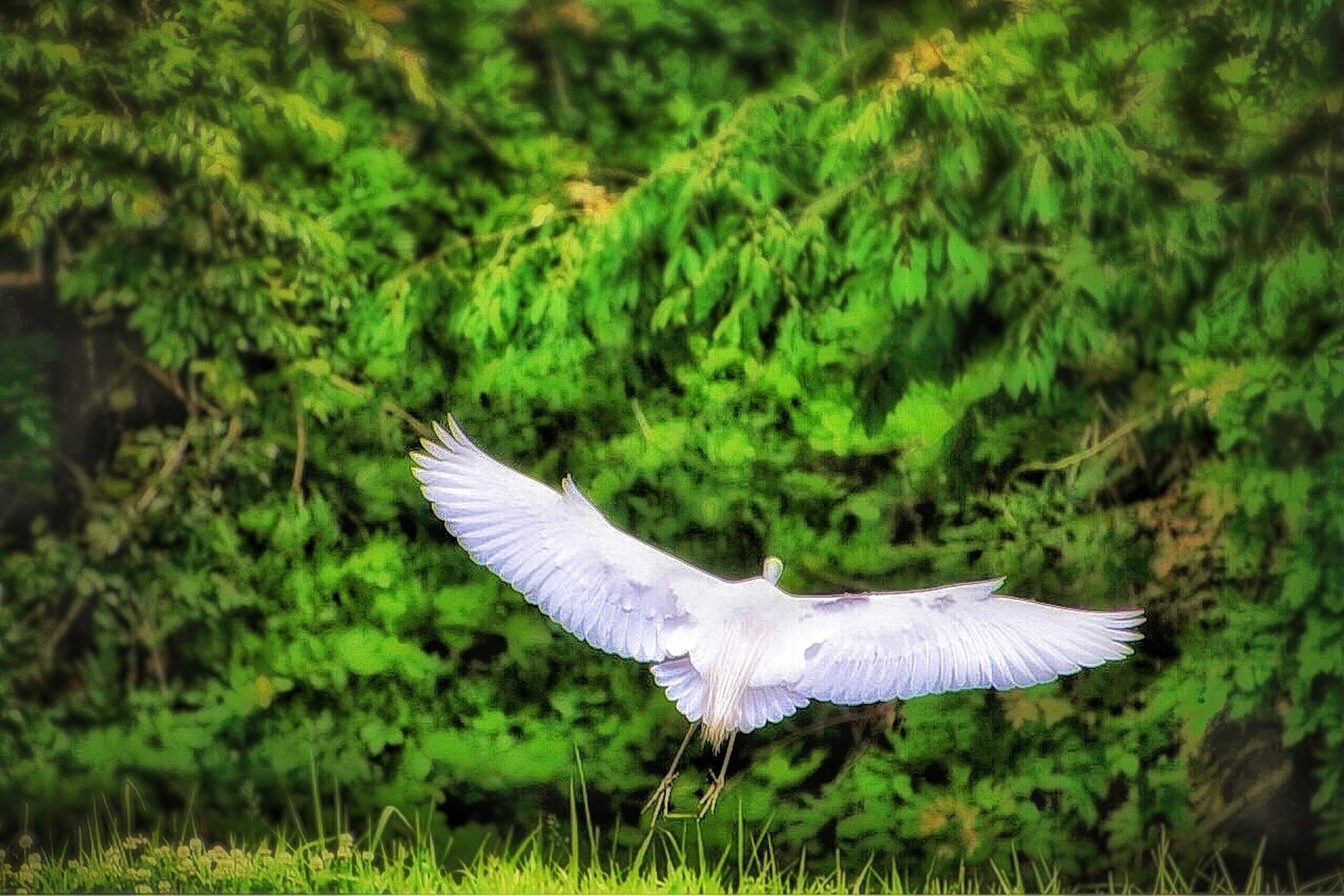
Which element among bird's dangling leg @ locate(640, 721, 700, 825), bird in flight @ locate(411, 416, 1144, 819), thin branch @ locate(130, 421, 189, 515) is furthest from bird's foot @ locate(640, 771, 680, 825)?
thin branch @ locate(130, 421, 189, 515)

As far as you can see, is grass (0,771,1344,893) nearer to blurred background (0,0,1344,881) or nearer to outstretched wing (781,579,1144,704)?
blurred background (0,0,1344,881)

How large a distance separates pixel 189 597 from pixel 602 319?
0.67 m

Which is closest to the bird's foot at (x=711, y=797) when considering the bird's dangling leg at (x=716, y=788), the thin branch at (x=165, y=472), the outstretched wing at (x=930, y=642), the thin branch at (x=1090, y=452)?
the bird's dangling leg at (x=716, y=788)

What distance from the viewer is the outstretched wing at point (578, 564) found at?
139 centimetres

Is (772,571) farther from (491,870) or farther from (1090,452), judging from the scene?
(491,870)

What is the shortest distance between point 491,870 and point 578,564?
0.44m

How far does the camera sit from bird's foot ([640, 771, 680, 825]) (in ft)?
4.85

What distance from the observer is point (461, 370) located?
1488 mm

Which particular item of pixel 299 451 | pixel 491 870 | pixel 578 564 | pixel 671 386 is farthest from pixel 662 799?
pixel 299 451

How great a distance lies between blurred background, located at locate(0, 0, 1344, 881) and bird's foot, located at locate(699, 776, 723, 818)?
0.02 metres

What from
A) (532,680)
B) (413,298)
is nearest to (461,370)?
(413,298)

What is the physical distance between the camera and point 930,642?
1380 mm

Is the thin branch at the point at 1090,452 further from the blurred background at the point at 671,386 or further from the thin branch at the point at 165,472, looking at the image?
the thin branch at the point at 165,472

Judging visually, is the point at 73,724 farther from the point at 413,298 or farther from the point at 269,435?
the point at 413,298
